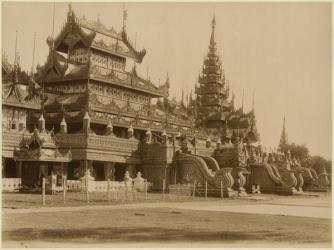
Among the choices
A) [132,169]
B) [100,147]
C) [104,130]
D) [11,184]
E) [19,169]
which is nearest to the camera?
[11,184]

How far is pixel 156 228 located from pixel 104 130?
30.4 meters

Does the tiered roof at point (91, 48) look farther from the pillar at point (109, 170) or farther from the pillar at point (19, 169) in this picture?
the pillar at point (19, 169)

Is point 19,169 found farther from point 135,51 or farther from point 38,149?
point 135,51

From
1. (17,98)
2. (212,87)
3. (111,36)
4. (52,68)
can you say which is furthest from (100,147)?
(212,87)

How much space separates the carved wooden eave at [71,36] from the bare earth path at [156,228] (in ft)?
99.8

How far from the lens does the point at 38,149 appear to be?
34750 mm

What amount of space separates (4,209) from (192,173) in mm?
19796

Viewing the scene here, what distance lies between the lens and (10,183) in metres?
34.1

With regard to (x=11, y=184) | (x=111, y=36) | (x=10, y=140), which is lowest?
(x=11, y=184)

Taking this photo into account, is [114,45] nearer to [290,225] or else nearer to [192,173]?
[192,173]

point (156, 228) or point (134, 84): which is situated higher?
point (134, 84)

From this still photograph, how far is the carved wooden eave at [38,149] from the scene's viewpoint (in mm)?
34469

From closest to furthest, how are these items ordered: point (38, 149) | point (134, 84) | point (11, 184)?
1. point (11, 184)
2. point (38, 149)
3. point (134, 84)

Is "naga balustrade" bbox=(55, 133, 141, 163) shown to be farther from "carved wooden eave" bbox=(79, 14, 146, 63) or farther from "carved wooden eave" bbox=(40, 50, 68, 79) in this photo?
"carved wooden eave" bbox=(79, 14, 146, 63)
